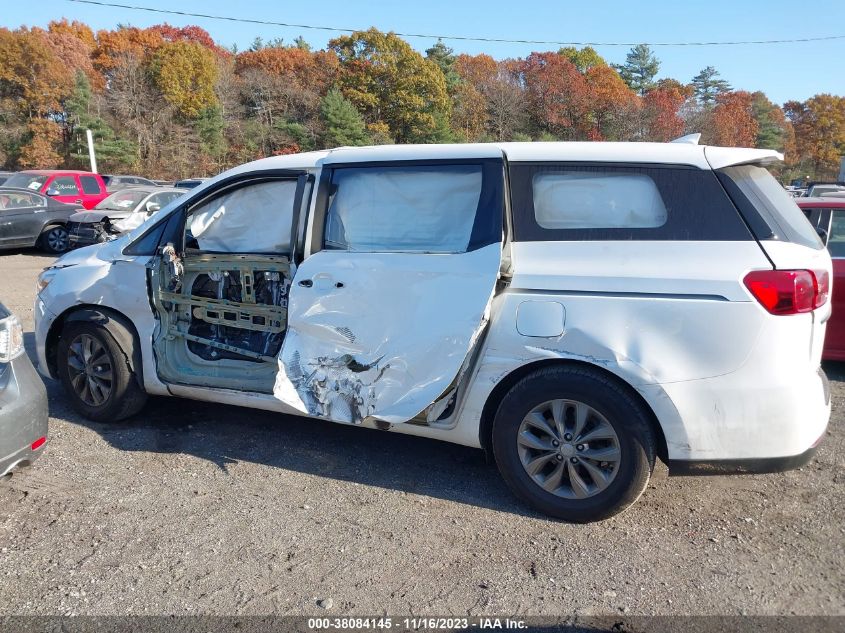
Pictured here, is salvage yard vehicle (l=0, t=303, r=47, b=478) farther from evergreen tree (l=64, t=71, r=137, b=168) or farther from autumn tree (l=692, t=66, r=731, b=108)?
autumn tree (l=692, t=66, r=731, b=108)

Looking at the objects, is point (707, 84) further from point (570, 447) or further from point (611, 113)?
point (570, 447)

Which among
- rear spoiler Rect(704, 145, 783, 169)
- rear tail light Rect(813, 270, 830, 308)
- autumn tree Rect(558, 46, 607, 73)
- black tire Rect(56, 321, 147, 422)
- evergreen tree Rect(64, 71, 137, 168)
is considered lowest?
black tire Rect(56, 321, 147, 422)

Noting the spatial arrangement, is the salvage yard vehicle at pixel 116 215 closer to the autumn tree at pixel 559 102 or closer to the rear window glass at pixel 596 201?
the rear window glass at pixel 596 201

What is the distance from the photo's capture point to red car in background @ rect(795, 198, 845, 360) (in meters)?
5.66

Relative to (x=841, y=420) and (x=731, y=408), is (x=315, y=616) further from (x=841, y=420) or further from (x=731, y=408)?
(x=841, y=420)

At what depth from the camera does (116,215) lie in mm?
13945

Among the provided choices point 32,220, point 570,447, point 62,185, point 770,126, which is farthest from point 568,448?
point 770,126

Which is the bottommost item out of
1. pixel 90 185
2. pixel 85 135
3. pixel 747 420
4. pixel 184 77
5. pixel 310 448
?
pixel 310 448

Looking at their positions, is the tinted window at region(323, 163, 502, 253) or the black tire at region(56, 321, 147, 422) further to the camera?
the black tire at region(56, 321, 147, 422)

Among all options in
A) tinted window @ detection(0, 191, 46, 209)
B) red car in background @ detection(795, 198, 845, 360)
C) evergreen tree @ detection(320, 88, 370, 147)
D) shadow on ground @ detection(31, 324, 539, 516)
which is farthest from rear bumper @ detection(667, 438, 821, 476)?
evergreen tree @ detection(320, 88, 370, 147)

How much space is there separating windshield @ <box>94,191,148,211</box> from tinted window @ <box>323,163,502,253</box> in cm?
1227

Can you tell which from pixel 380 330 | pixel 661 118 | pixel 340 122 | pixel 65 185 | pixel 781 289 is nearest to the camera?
pixel 781 289

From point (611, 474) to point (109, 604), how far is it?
235 centimetres

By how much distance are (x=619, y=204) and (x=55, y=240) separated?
14.6 m
